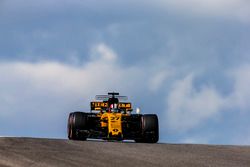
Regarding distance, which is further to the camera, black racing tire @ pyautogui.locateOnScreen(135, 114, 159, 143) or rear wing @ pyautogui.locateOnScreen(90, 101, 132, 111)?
rear wing @ pyautogui.locateOnScreen(90, 101, 132, 111)

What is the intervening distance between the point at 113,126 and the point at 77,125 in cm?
151

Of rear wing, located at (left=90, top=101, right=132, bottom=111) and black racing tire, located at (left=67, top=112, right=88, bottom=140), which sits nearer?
black racing tire, located at (left=67, top=112, right=88, bottom=140)

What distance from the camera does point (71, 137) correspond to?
24.8 m

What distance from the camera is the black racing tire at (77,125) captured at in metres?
24.5

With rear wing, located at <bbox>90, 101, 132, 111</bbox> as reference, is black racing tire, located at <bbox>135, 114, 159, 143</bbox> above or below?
below

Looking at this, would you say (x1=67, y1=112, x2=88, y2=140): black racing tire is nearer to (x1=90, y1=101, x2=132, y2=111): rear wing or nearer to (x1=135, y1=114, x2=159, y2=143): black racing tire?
(x1=90, y1=101, x2=132, y2=111): rear wing

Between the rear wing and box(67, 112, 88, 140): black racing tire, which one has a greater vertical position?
the rear wing

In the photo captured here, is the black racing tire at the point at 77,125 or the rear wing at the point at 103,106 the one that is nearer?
the black racing tire at the point at 77,125

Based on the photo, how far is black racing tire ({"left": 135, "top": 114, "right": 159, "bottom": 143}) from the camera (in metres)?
24.4

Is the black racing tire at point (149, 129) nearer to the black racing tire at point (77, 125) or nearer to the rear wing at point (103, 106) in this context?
the rear wing at point (103, 106)

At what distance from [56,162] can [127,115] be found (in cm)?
1358

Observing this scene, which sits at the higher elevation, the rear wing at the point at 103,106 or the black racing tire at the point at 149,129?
the rear wing at the point at 103,106

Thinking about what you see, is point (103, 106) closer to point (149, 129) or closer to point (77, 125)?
point (77, 125)

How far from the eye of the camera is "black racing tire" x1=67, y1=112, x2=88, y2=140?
24484mm
